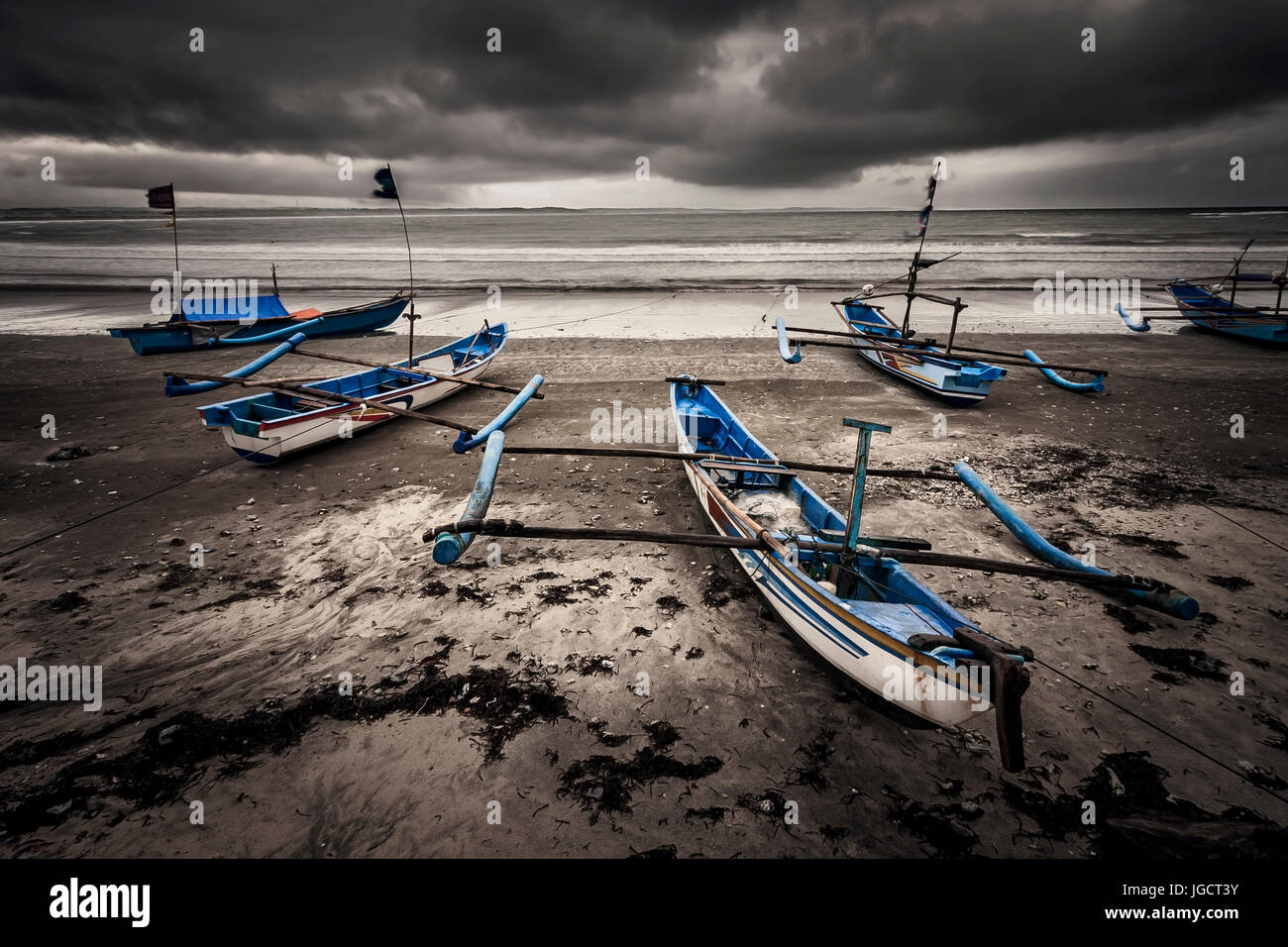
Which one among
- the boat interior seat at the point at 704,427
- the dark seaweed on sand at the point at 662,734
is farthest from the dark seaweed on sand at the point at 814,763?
the boat interior seat at the point at 704,427

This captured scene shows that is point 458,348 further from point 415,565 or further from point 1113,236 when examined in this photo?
point 1113,236

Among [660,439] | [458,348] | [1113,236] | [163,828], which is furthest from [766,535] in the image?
[1113,236]

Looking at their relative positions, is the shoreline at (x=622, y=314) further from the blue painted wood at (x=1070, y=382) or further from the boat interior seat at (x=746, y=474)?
the boat interior seat at (x=746, y=474)

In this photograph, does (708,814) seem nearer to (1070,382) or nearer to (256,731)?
(256,731)

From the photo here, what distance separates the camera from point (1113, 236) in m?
53.4

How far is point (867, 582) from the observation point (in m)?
4.86

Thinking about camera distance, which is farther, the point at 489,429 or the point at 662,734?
the point at 489,429

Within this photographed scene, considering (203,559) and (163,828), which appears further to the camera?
(203,559)

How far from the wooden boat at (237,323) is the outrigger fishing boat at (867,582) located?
48.8ft

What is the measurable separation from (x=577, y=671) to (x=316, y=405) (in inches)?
308

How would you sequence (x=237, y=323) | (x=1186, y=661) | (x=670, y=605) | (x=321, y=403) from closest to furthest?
(x=1186, y=661)
(x=670, y=605)
(x=321, y=403)
(x=237, y=323)

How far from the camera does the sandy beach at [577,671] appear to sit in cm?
357

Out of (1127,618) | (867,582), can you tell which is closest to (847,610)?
(867,582)

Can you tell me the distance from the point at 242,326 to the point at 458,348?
9.07 m
